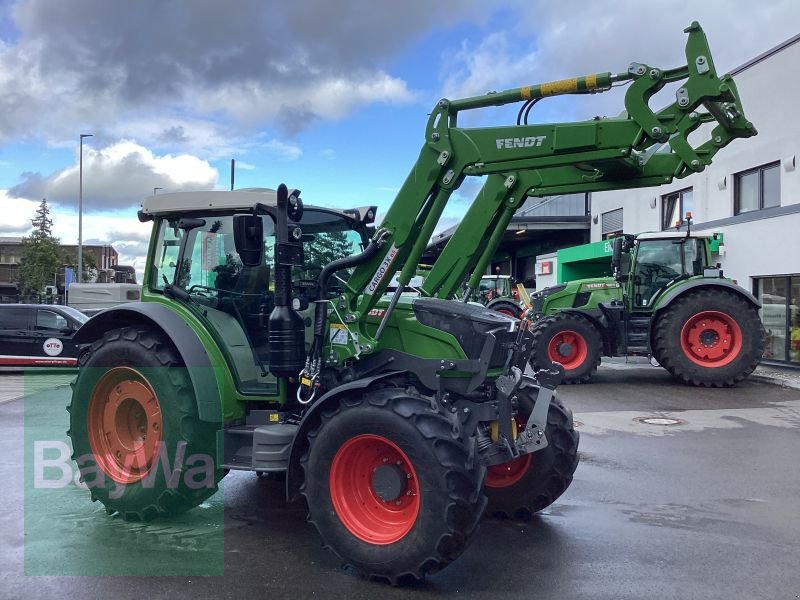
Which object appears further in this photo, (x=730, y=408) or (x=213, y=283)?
(x=730, y=408)

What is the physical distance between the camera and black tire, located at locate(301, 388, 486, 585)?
399 cm

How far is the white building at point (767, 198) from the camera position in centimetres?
1499

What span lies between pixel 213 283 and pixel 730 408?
837cm

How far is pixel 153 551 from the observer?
15.6ft

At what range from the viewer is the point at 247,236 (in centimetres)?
453

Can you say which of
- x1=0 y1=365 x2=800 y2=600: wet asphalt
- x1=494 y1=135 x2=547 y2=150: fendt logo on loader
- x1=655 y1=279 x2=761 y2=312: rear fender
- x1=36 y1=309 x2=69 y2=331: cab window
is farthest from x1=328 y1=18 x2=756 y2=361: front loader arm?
x1=36 y1=309 x2=69 y2=331: cab window

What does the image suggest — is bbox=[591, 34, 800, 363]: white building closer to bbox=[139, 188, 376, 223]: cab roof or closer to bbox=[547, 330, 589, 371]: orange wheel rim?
bbox=[547, 330, 589, 371]: orange wheel rim

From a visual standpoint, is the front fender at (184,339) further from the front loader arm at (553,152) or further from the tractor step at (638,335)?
the tractor step at (638,335)

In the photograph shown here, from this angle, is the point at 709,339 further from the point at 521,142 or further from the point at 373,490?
the point at 373,490

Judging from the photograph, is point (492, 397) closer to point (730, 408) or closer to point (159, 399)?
point (159, 399)

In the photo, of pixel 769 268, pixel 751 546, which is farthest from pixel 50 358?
pixel 769 268

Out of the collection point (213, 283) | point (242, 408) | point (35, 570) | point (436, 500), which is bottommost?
point (35, 570)

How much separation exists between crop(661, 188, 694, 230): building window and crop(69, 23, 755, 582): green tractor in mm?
15434

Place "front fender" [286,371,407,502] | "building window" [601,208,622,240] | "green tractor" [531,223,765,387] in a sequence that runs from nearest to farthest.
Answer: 1. "front fender" [286,371,407,502]
2. "green tractor" [531,223,765,387]
3. "building window" [601,208,622,240]
